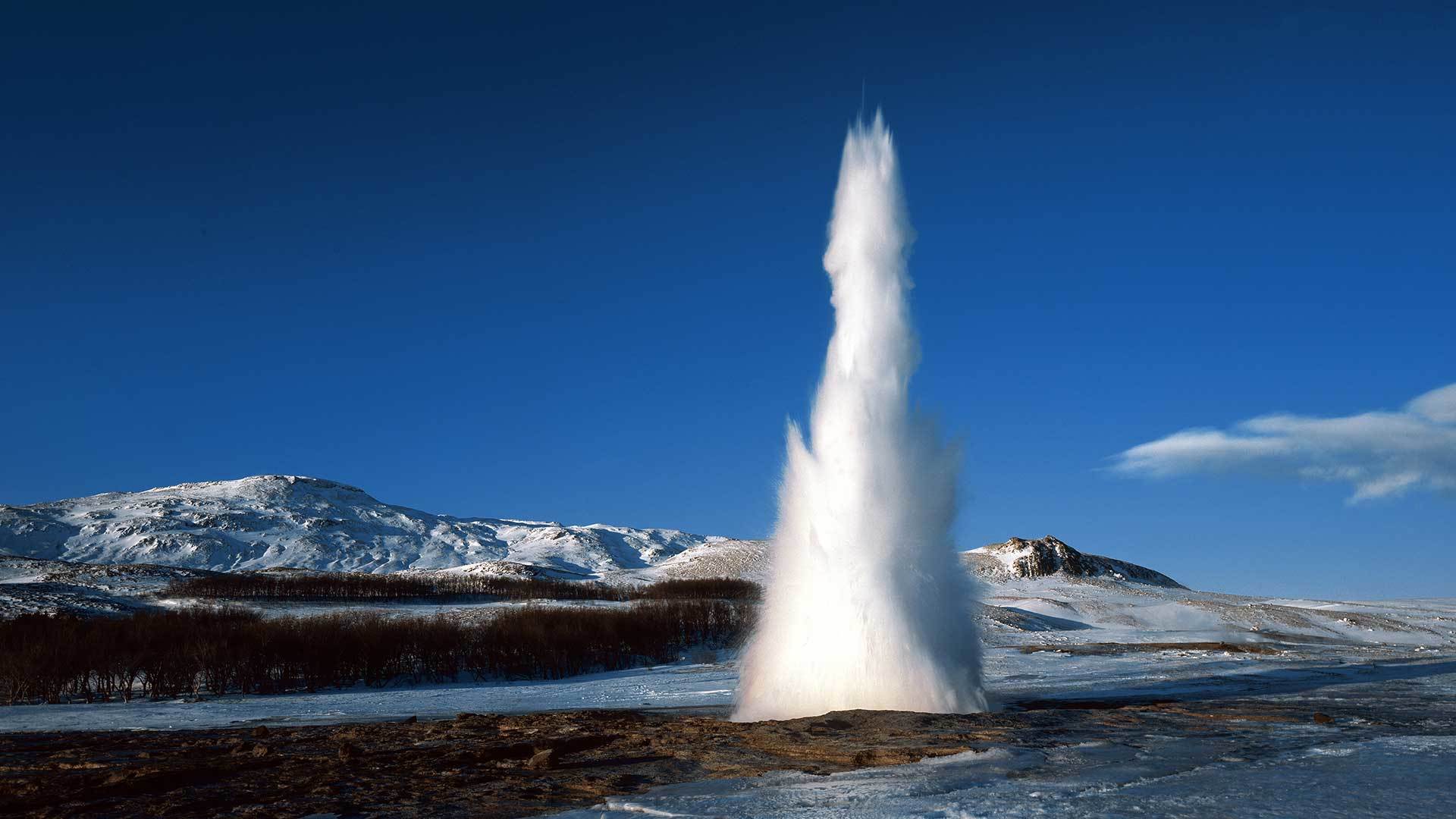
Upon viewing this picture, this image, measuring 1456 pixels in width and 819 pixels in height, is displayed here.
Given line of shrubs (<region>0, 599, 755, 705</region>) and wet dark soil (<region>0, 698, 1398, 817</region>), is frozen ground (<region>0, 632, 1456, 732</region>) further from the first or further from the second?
wet dark soil (<region>0, 698, 1398, 817</region>)

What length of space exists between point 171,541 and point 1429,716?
660 feet

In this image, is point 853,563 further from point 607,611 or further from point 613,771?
point 607,611

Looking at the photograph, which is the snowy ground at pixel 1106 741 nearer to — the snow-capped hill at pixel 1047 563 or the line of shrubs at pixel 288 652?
the line of shrubs at pixel 288 652

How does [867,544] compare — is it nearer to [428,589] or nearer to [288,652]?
[288,652]

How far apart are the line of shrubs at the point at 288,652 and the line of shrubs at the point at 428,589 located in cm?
2752

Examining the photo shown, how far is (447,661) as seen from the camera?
133 feet

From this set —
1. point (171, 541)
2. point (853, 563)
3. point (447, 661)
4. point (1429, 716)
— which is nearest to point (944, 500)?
point (853, 563)

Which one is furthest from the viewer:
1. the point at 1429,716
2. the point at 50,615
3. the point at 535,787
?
the point at 50,615

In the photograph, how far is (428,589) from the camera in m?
95.3

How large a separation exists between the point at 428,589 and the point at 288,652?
6138cm

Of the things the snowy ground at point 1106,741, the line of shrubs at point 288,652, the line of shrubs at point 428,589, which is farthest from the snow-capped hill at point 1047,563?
the line of shrubs at point 288,652

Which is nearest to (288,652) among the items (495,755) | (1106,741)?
(495,755)

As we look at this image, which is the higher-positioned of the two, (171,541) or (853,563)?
(171,541)

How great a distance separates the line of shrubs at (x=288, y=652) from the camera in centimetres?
3253
